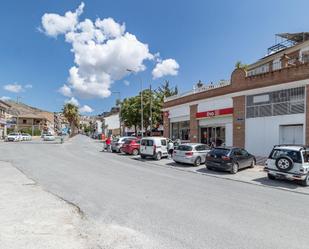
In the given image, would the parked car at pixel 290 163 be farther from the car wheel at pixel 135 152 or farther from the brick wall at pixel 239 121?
the car wheel at pixel 135 152

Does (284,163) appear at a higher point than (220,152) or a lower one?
lower

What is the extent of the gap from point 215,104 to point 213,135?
10.4 feet

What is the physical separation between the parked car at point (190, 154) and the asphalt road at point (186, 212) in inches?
232

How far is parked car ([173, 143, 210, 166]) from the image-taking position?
1798 cm

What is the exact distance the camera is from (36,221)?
20.1ft

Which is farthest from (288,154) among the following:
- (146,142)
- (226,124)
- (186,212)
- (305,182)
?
(226,124)

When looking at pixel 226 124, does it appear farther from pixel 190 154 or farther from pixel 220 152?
pixel 220 152

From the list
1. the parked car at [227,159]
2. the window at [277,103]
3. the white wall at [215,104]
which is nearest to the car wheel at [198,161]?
the parked car at [227,159]

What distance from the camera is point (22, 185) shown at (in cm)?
1024

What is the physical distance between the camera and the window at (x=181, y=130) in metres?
31.1

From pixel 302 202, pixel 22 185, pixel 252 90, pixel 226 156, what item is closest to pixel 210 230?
pixel 302 202

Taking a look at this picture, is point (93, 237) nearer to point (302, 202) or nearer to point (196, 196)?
point (196, 196)

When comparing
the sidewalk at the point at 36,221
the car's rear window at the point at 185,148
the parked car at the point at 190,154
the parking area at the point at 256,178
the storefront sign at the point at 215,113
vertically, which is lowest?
the parking area at the point at 256,178

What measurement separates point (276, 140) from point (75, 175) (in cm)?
1508
